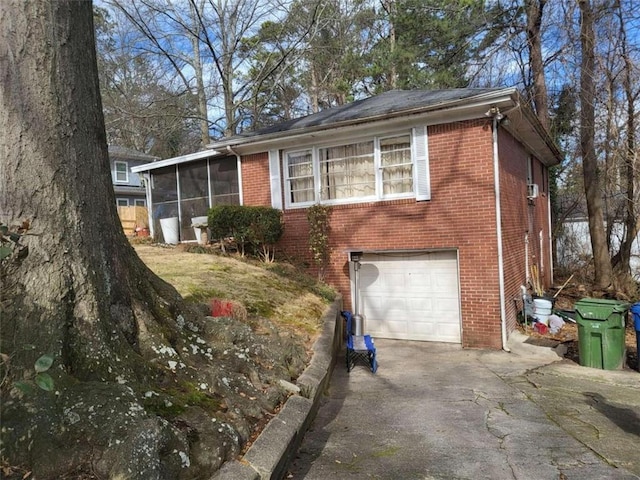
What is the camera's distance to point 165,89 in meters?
21.6

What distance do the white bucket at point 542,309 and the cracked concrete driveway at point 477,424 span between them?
88.3 inches

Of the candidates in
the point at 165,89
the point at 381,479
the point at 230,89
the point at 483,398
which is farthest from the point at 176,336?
the point at 165,89

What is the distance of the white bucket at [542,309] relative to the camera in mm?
9711

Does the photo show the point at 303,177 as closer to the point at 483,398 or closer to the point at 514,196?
the point at 514,196

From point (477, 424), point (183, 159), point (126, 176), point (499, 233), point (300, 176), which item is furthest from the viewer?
point (126, 176)

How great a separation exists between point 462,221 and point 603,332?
10.1 ft

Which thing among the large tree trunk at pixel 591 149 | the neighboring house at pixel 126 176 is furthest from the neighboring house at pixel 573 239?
the neighboring house at pixel 126 176

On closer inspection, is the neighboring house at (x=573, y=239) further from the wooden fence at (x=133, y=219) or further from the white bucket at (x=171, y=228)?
the wooden fence at (x=133, y=219)

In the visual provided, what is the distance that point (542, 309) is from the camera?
9.76 metres

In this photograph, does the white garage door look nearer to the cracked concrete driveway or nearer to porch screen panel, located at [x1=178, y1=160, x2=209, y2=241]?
the cracked concrete driveway

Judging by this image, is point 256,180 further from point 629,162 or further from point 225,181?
point 629,162

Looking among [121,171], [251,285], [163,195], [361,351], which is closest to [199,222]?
[163,195]

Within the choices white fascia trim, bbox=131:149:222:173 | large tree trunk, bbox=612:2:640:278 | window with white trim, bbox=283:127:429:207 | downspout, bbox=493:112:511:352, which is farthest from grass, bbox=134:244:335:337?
large tree trunk, bbox=612:2:640:278

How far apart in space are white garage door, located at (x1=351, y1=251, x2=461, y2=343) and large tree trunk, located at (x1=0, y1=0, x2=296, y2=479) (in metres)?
6.54
